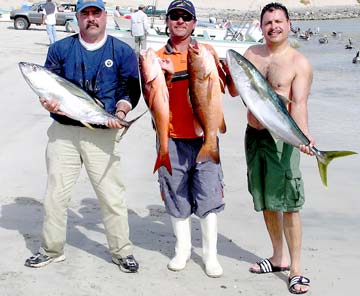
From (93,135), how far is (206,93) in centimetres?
107

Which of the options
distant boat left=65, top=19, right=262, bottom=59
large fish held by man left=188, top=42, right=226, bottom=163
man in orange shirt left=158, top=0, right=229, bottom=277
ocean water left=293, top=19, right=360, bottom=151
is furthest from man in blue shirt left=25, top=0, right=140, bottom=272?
distant boat left=65, top=19, right=262, bottom=59

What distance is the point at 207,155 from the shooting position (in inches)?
188

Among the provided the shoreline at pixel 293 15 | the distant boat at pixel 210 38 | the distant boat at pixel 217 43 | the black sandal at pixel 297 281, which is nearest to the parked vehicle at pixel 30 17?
the distant boat at pixel 210 38

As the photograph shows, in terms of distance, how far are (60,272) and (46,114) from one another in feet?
21.9

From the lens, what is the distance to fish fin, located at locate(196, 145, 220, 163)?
4754mm

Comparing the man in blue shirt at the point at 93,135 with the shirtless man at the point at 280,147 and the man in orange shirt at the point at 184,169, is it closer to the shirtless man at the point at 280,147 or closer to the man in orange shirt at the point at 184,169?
the man in orange shirt at the point at 184,169

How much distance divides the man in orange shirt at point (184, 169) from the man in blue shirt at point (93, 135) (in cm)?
36

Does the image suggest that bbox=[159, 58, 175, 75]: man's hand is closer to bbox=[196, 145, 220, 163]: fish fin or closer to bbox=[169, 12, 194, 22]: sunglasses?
bbox=[169, 12, 194, 22]: sunglasses

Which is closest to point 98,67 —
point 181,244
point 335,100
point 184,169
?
point 184,169

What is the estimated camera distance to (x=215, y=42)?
22203 mm

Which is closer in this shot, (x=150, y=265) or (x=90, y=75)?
(x=90, y=75)

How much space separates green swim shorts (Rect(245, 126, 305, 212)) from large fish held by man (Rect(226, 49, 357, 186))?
1.12 feet

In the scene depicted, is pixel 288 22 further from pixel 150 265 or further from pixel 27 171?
pixel 27 171

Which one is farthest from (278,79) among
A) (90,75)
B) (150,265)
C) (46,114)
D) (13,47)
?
(13,47)
